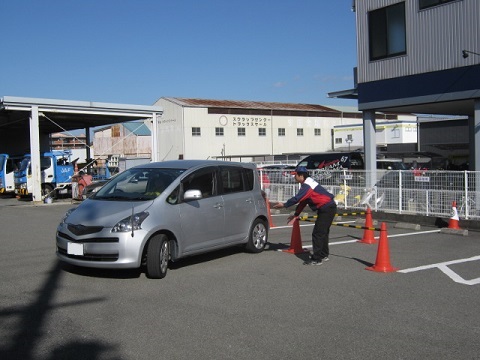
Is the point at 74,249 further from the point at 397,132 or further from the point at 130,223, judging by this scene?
the point at 397,132

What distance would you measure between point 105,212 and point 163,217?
839 millimetres

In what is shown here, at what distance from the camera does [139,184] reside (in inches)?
332

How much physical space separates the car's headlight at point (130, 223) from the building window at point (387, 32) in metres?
11.6

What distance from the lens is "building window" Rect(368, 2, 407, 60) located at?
52.5 ft

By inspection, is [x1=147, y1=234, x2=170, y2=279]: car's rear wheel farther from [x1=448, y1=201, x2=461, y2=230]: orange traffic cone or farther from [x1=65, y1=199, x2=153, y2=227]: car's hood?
[x1=448, y1=201, x2=461, y2=230]: orange traffic cone

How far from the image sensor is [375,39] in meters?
16.8

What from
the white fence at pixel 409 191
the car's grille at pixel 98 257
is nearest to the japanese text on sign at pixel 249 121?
the white fence at pixel 409 191

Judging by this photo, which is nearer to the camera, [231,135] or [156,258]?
[156,258]

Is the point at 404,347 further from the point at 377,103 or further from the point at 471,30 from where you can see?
the point at 377,103

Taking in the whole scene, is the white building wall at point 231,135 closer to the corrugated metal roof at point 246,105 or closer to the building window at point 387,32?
the corrugated metal roof at point 246,105

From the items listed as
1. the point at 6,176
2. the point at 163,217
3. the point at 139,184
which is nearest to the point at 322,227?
the point at 163,217

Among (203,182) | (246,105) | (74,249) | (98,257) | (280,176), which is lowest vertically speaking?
(98,257)

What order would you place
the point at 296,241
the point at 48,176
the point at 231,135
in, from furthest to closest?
the point at 231,135 → the point at 48,176 → the point at 296,241

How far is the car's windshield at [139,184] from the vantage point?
812 centimetres
